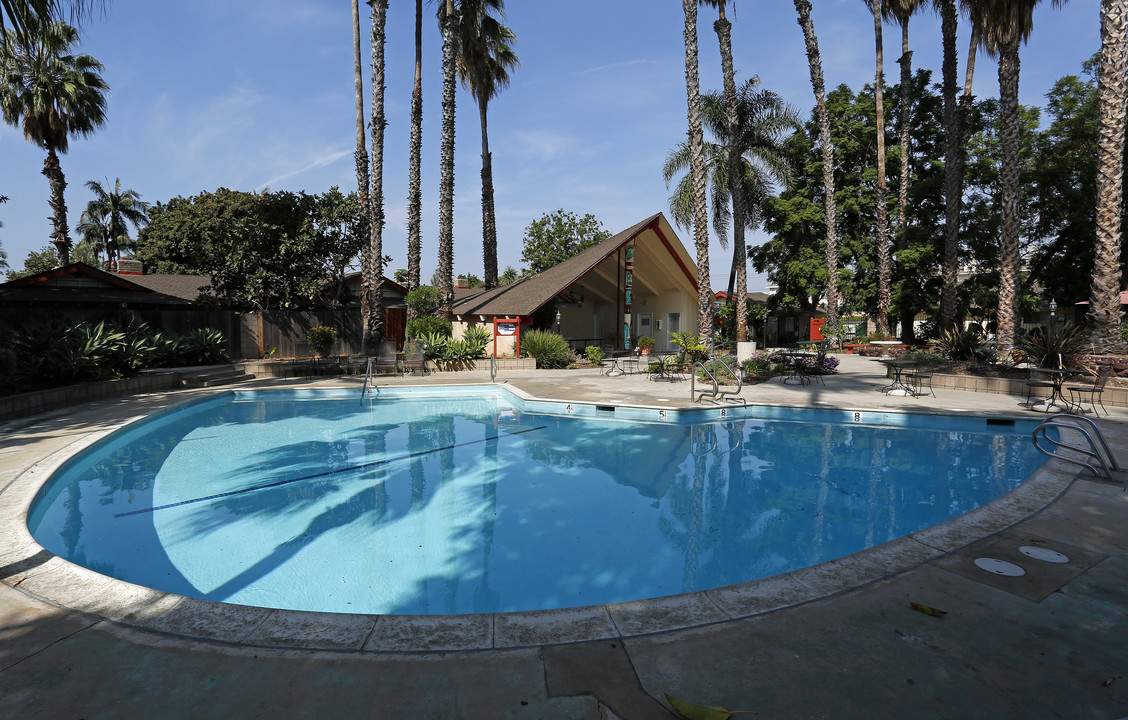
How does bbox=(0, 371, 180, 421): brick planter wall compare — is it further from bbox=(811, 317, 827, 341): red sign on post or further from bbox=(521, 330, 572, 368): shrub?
bbox=(811, 317, 827, 341): red sign on post

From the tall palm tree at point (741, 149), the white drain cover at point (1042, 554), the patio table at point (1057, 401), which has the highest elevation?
the tall palm tree at point (741, 149)

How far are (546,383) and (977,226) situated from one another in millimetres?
23875

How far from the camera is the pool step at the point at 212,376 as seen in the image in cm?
1534

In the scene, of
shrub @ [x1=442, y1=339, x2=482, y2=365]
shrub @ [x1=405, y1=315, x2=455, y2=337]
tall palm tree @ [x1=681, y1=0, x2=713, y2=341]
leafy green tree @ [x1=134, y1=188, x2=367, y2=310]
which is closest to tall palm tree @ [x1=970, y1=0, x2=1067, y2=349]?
tall palm tree @ [x1=681, y1=0, x2=713, y2=341]

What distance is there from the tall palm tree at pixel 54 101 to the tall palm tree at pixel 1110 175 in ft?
113

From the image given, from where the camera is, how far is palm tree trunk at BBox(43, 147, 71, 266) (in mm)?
24562

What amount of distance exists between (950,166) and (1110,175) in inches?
470

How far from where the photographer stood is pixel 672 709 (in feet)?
7.64

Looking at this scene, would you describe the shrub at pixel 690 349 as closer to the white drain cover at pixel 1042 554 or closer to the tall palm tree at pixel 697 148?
the tall palm tree at pixel 697 148

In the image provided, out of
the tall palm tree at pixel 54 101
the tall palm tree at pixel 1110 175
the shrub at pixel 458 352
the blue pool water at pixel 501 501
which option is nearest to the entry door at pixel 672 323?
the shrub at pixel 458 352

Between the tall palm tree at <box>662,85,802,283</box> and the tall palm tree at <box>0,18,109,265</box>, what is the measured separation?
27433 millimetres

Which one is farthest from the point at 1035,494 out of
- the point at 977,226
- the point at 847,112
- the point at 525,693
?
the point at 847,112

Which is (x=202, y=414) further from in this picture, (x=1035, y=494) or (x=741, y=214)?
(x=741, y=214)

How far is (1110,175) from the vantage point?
483 inches
